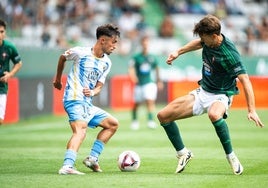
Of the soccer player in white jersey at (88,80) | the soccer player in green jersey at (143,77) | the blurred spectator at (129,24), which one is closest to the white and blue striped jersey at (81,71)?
the soccer player in white jersey at (88,80)

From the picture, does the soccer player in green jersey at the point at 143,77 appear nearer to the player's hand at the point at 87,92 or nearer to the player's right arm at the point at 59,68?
the player's right arm at the point at 59,68

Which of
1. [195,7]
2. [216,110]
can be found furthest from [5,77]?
[195,7]

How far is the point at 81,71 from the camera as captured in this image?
1184cm

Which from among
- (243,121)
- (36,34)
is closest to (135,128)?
(243,121)

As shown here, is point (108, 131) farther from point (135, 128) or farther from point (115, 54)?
point (115, 54)

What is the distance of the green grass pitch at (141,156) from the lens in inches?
418

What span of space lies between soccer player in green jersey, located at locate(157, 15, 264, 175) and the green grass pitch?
1.81 feet

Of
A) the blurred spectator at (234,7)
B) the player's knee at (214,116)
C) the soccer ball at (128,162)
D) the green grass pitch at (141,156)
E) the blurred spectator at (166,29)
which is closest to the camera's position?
the green grass pitch at (141,156)

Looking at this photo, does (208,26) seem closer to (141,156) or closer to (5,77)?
(141,156)

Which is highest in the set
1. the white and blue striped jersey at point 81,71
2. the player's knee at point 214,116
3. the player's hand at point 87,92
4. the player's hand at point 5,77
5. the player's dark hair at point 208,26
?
the player's dark hair at point 208,26

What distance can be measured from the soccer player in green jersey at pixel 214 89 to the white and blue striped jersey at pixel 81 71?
1089mm

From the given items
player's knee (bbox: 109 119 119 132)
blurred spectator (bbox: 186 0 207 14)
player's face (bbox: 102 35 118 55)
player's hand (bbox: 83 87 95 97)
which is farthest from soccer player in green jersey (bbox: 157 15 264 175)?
blurred spectator (bbox: 186 0 207 14)

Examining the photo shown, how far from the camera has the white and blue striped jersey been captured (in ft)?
38.7

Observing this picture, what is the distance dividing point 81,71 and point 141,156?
3.15m
